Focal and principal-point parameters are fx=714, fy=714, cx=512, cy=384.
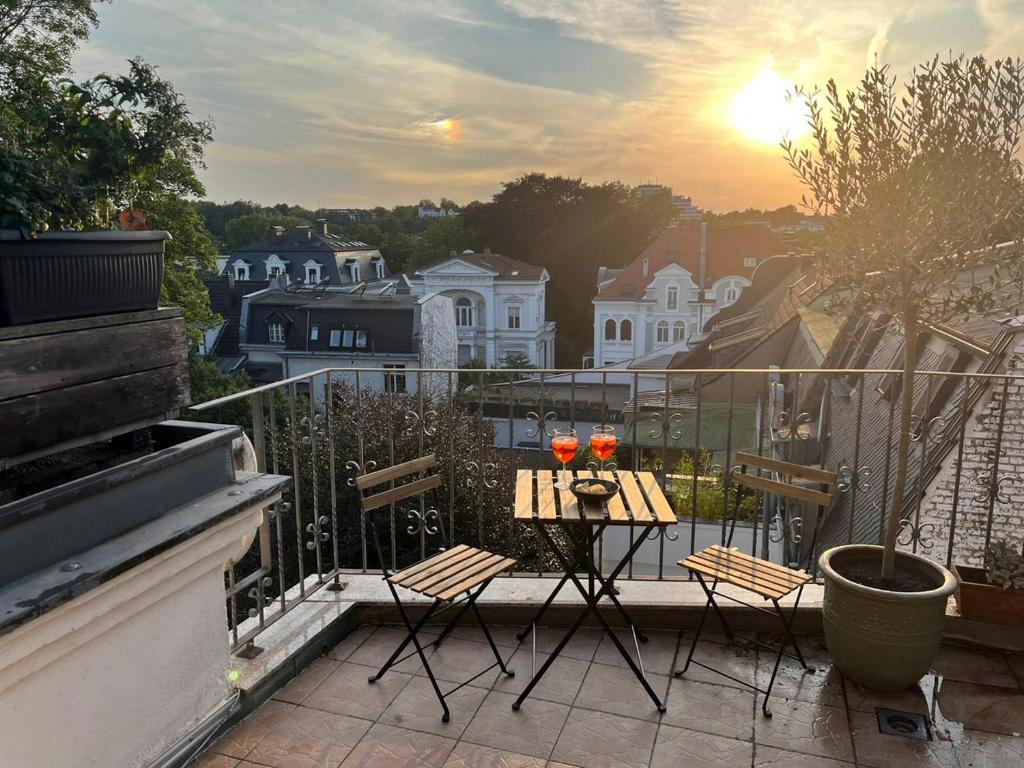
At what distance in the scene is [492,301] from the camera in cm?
3606

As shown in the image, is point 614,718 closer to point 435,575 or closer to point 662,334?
point 435,575

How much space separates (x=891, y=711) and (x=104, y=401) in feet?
9.47

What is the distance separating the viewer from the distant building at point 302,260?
38.6m

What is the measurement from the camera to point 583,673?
2967 millimetres

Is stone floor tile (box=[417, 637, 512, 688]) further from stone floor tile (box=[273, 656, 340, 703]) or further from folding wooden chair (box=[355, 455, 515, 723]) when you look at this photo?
stone floor tile (box=[273, 656, 340, 703])

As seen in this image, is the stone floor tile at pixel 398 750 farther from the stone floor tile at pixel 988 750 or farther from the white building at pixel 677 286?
the white building at pixel 677 286

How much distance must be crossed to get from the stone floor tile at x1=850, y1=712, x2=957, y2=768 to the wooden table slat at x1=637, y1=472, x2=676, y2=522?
3.33 ft

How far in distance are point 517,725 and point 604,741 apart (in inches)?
12.7

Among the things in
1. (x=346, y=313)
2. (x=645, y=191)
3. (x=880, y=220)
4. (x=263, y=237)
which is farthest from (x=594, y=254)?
A: (x=880, y=220)

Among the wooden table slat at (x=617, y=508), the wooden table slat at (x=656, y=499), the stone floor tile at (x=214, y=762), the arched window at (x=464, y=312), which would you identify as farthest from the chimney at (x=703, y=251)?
the stone floor tile at (x=214, y=762)

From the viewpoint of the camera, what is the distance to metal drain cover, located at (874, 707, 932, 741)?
2584 mm

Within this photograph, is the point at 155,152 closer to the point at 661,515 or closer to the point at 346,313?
the point at 661,515

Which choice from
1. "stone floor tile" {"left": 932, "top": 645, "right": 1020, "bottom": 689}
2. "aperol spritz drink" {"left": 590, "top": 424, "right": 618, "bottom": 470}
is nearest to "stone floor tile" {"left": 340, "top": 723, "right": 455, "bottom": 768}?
"aperol spritz drink" {"left": 590, "top": 424, "right": 618, "bottom": 470}

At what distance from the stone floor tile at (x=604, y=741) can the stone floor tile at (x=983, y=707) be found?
1168 millimetres
